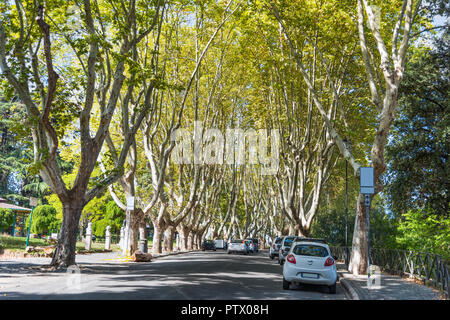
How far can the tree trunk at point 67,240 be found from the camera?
1504cm

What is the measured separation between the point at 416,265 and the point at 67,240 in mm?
12082

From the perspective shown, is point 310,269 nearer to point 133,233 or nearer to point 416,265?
point 416,265

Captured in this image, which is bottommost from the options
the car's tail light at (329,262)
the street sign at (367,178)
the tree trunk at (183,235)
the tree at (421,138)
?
the tree trunk at (183,235)

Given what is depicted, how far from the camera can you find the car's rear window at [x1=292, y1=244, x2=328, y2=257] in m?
12.9

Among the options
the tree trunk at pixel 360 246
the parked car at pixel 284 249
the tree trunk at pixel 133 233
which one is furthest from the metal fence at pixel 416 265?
the tree trunk at pixel 133 233

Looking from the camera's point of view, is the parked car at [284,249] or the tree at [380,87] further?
the parked car at [284,249]

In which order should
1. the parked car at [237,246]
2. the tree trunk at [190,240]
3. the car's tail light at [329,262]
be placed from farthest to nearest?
1. the tree trunk at [190,240]
2. the parked car at [237,246]
3. the car's tail light at [329,262]

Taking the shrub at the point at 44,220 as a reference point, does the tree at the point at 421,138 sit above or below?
above

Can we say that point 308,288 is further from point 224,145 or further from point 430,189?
point 224,145

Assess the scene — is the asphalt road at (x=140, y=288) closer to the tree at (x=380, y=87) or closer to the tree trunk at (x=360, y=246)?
the tree trunk at (x=360, y=246)

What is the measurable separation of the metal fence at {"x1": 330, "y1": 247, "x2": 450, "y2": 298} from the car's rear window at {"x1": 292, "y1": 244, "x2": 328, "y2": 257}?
3.13 meters

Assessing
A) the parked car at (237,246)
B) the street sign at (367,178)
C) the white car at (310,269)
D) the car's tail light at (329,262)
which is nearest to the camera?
the white car at (310,269)

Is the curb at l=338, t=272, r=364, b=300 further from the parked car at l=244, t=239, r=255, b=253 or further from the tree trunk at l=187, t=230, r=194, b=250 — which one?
the tree trunk at l=187, t=230, r=194, b=250
